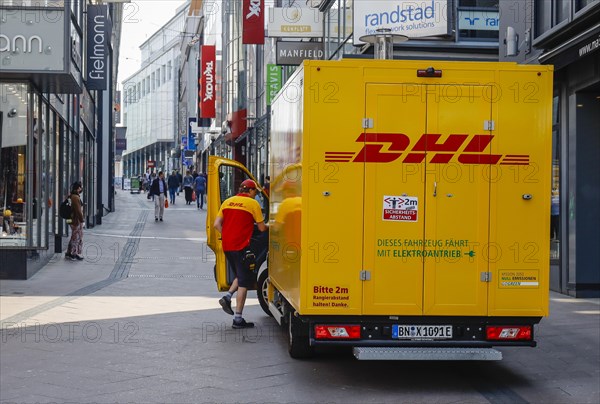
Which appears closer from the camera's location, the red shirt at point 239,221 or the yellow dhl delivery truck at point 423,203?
the yellow dhl delivery truck at point 423,203

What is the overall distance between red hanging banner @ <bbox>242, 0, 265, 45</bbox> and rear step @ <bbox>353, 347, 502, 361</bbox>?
2659 centimetres

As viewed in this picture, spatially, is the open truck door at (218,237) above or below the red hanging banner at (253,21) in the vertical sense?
below

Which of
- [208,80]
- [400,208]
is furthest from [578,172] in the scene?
[208,80]

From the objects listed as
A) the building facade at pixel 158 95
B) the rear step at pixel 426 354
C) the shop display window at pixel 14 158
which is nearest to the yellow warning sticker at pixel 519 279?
the rear step at pixel 426 354

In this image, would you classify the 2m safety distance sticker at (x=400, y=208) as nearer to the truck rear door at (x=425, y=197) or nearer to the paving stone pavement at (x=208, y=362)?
the truck rear door at (x=425, y=197)

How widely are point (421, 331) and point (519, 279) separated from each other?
38.1 inches

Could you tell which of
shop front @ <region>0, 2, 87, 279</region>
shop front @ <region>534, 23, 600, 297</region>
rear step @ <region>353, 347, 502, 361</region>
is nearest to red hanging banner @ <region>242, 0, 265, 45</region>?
shop front @ <region>0, 2, 87, 279</region>

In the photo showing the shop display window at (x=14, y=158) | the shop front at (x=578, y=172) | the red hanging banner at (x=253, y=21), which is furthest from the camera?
the red hanging banner at (x=253, y=21)

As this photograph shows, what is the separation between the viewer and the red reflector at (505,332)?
8.02 metres

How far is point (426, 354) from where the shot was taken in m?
7.78

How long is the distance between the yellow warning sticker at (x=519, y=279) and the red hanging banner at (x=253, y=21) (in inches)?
1037

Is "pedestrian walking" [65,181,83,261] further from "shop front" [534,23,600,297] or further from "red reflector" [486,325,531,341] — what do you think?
"red reflector" [486,325,531,341]

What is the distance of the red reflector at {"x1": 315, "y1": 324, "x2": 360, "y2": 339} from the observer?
26.2 feet

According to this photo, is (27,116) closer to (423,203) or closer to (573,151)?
(573,151)
